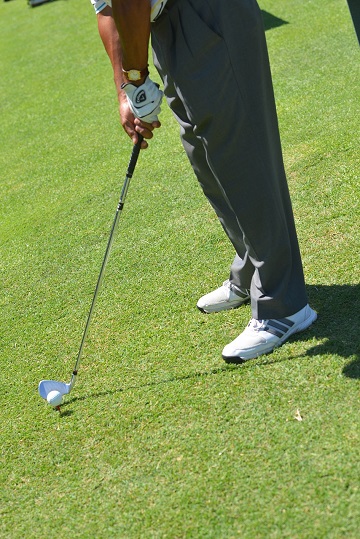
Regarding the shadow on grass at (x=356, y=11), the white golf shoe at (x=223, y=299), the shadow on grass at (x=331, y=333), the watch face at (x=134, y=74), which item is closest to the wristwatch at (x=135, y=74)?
the watch face at (x=134, y=74)

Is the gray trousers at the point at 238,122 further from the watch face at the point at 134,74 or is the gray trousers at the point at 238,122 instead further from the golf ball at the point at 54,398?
the golf ball at the point at 54,398

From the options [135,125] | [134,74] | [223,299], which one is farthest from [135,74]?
[223,299]

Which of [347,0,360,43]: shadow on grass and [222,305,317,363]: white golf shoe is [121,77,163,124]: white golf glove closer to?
[222,305,317,363]: white golf shoe

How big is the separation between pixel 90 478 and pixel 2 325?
4.40 ft

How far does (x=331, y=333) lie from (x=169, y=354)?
25.4 inches

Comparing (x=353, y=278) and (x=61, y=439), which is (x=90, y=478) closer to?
(x=61, y=439)

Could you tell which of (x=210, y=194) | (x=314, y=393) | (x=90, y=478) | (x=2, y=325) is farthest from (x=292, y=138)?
(x=90, y=478)

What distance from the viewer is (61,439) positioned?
2912 millimetres

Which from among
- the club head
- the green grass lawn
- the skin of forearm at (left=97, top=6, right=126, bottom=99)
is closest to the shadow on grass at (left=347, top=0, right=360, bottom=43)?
the green grass lawn

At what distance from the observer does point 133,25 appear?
264cm

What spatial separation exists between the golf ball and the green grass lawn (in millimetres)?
60

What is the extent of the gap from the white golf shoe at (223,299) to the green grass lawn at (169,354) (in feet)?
0.17

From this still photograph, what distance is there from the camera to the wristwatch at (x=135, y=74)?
2.84 m

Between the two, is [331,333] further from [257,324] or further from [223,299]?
[223,299]
